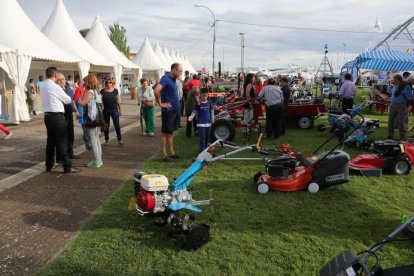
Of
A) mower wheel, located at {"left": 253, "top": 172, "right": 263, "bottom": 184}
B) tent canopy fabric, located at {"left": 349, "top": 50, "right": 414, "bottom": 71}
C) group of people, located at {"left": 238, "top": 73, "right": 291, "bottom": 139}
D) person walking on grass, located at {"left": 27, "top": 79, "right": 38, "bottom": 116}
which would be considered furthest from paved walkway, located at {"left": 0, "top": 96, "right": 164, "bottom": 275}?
tent canopy fabric, located at {"left": 349, "top": 50, "right": 414, "bottom": 71}

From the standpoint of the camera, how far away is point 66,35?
1906 cm

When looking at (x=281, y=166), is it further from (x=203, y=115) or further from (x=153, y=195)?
(x=203, y=115)

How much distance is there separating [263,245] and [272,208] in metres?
1.09

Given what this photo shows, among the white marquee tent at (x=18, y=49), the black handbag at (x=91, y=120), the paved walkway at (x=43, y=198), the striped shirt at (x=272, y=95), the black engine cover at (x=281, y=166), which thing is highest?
the white marquee tent at (x=18, y=49)

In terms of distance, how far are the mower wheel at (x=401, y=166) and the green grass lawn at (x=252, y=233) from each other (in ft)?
1.01

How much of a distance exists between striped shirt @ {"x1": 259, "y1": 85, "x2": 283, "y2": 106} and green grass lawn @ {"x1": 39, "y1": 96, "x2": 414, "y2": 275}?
400cm

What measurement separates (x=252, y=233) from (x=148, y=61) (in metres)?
30.2

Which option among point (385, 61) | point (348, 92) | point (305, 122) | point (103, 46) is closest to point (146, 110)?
point (305, 122)

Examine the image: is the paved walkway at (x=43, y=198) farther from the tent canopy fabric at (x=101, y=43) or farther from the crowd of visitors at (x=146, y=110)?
the tent canopy fabric at (x=101, y=43)

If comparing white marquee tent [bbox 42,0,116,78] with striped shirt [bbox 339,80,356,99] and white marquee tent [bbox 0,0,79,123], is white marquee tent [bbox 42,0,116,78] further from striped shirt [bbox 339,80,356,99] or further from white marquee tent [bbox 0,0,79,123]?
striped shirt [bbox 339,80,356,99]

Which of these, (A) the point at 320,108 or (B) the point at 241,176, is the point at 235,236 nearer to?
(B) the point at 241,176

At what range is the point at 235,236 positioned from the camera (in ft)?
13.4

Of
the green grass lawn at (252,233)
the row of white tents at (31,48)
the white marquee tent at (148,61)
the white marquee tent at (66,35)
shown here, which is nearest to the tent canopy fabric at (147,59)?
the white marquee tent at (148,61)

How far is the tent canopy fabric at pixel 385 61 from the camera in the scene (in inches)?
658
